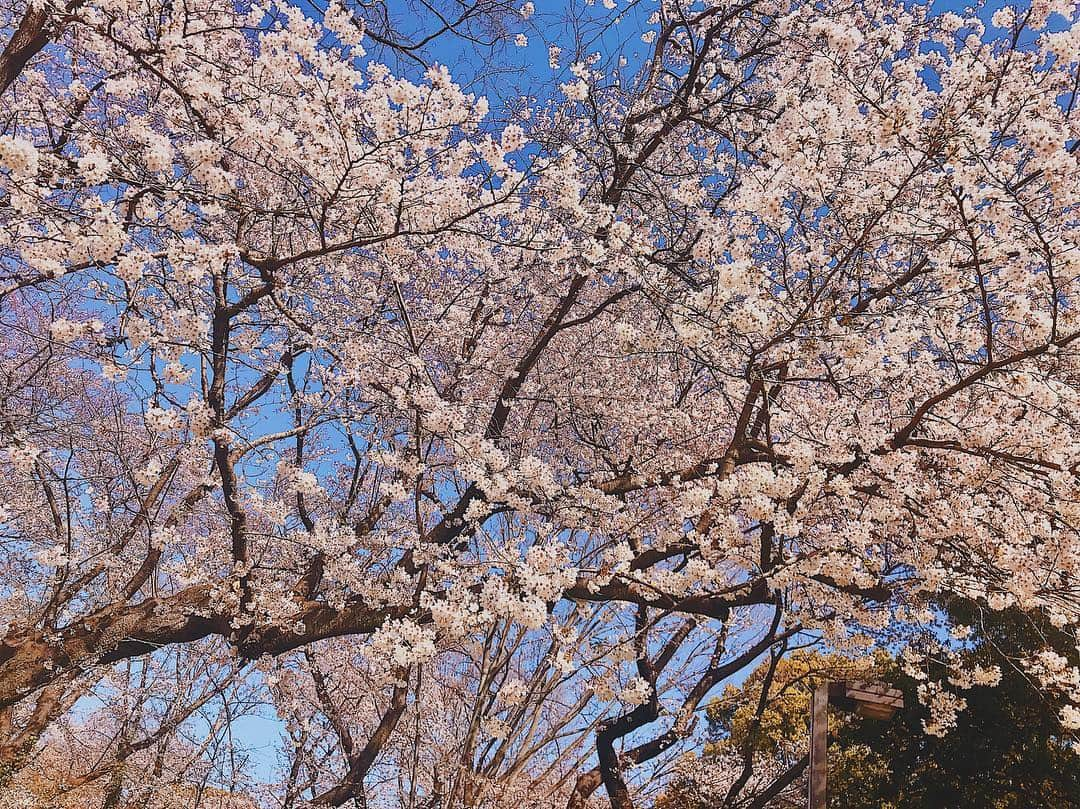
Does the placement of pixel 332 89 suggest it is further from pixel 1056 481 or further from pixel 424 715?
pixel 424 715

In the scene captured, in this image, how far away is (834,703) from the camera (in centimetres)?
645

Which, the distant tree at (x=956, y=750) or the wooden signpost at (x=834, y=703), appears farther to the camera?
the distant tree at (x=956, y=750)

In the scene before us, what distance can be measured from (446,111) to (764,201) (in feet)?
7.47

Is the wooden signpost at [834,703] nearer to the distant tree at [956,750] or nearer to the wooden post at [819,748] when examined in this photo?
the wooden post at [819,748]

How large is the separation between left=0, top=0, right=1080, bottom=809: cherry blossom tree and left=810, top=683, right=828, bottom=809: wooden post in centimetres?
64

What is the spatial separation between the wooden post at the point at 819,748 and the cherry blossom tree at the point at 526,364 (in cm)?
64

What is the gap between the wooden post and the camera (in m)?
6.27

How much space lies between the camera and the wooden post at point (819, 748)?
247 inches


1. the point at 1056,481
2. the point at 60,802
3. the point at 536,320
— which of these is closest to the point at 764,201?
the point at 1056,481

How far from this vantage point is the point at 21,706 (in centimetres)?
651

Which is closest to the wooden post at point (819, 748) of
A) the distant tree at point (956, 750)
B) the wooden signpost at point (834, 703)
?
the wooden signpost at point (834, 703)

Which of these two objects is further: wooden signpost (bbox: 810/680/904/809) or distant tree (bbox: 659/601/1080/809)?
distant tree (bbox: 659/601/1080/809)

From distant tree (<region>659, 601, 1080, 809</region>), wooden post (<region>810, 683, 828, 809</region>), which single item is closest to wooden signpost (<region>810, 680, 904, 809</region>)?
wooden post (<region>810, 683, 828, 809</region>)

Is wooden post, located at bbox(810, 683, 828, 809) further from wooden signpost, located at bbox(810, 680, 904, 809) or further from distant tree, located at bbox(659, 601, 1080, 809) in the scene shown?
distant tree, located at bbox(659, 601, 1080, 809)
